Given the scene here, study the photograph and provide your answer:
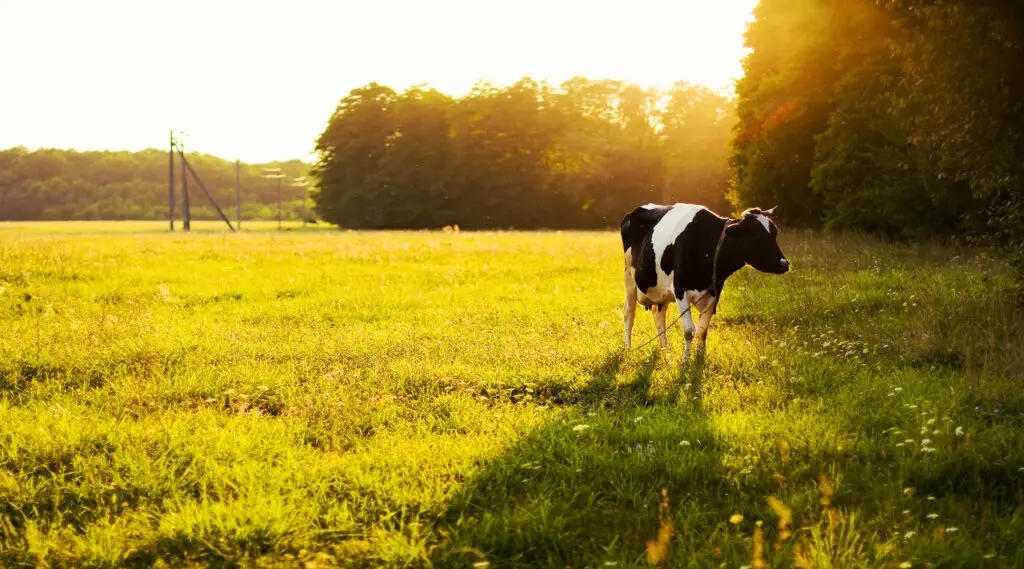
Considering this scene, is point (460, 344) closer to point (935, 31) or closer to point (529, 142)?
point (935, 31)

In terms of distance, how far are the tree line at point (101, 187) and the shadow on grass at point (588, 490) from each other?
4589 inches

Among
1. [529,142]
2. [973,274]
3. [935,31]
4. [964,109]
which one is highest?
[529,142]

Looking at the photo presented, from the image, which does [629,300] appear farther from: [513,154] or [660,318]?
[513,154]

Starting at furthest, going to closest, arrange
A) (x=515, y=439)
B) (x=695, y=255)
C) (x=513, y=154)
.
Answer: (x=513, y=154) < (x=695, y=255) < (x=515, y=439)

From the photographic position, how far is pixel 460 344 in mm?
10328

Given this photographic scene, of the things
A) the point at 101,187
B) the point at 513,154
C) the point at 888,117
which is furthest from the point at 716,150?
the point at 101,187

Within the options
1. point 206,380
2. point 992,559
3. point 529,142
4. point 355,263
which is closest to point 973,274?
point 992,559

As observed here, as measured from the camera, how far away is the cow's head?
8844mm

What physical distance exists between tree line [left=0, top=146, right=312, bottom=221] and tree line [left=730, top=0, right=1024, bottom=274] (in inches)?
3836

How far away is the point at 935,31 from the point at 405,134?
80.0 meters

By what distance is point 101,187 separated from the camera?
129m

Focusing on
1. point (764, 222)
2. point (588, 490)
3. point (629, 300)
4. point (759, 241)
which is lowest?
point (588, 490)

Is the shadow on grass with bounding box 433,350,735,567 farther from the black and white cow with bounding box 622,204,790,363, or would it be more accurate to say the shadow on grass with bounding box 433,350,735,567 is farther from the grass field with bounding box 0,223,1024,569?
the black and white cow with bounding box 622,204,790,363

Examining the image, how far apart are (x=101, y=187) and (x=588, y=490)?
145498mm
